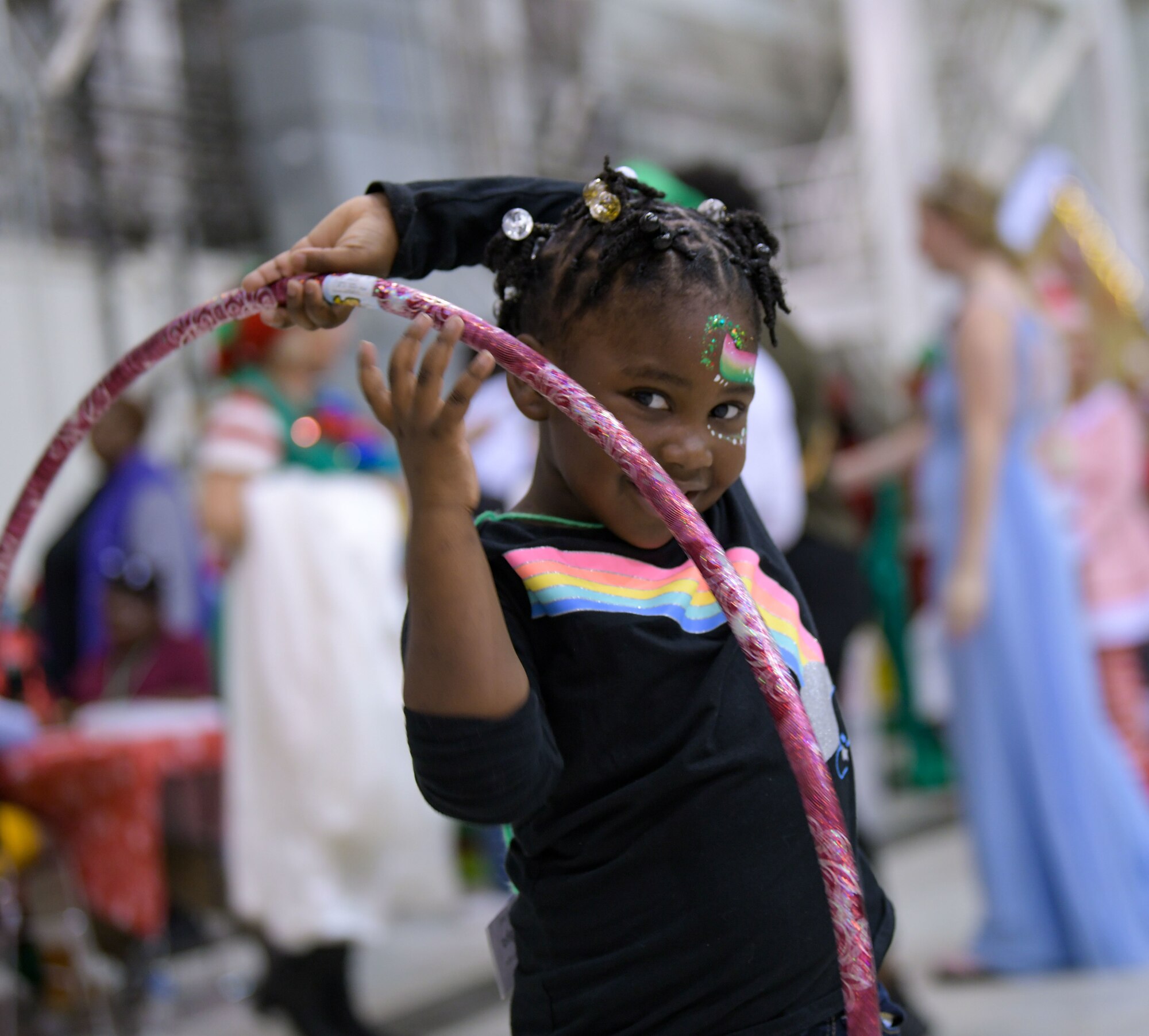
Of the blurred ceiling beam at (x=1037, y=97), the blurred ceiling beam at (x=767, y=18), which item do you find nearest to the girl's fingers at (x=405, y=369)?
the blurred ceiling beam at (x=1037, y=97)

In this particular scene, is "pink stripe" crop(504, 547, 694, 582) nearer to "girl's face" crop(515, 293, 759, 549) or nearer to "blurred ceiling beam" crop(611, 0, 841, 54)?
"girl's face" crop(515, 293, 759, 549)

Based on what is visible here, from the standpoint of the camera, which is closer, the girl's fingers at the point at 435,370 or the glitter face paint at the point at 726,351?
the girl's fingers at the point at 435,370

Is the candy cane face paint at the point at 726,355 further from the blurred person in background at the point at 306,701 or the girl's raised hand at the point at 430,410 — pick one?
the blurred person in background at the point at 306,701

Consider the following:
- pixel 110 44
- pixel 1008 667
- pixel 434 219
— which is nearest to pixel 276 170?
pixel 110 44

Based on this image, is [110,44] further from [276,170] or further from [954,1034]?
[954,1034]

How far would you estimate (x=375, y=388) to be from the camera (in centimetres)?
95

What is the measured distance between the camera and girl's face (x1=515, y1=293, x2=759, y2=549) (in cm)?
105

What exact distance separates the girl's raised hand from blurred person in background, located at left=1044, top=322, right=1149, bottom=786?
3368mm

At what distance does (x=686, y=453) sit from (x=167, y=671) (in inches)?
115

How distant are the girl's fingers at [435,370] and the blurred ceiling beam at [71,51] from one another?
5134mm

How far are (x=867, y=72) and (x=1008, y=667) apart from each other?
6.00 metres

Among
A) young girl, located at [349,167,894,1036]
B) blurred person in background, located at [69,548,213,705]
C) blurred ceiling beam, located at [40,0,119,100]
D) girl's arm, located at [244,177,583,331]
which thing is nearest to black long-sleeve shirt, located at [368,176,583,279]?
girl's arm, located at [244,177,583,331]

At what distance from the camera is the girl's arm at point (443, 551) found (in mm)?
929

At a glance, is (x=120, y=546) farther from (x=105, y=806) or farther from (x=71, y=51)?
(x=71, y=51)
